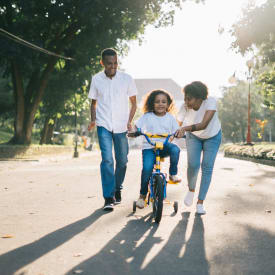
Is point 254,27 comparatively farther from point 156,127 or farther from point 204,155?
point 156,127

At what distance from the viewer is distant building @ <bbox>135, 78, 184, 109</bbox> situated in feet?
347

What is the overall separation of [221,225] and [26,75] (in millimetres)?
18370

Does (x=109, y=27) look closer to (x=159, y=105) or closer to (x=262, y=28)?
(x=262, y=28)

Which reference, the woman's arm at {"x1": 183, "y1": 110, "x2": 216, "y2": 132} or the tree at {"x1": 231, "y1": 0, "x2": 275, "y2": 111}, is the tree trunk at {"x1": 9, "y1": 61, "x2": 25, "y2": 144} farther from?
the woman's arm at {"x1": 183, "y1": 110, "x2": 216, "y2": 132}

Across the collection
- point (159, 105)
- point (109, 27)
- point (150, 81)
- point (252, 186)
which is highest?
point (150, 81)

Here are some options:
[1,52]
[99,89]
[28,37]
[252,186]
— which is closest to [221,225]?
[99,89]

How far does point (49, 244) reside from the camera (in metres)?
4.16

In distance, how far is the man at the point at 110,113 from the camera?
6090 millimetres

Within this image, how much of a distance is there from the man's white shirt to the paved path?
117cm

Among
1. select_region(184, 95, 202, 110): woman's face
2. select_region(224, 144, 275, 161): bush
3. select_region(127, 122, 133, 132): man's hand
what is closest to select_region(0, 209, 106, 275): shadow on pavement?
select_region(127, 122, 133, 132): man's hand

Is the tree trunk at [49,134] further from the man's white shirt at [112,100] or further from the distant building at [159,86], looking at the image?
the distant building at [159,86]

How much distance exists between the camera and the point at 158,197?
5016mm

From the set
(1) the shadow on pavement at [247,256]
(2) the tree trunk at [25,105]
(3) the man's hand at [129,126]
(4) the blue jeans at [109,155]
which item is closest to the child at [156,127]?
(3) the man's hand at [129,126]

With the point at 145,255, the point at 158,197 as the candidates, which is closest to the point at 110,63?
the point at 158,197
